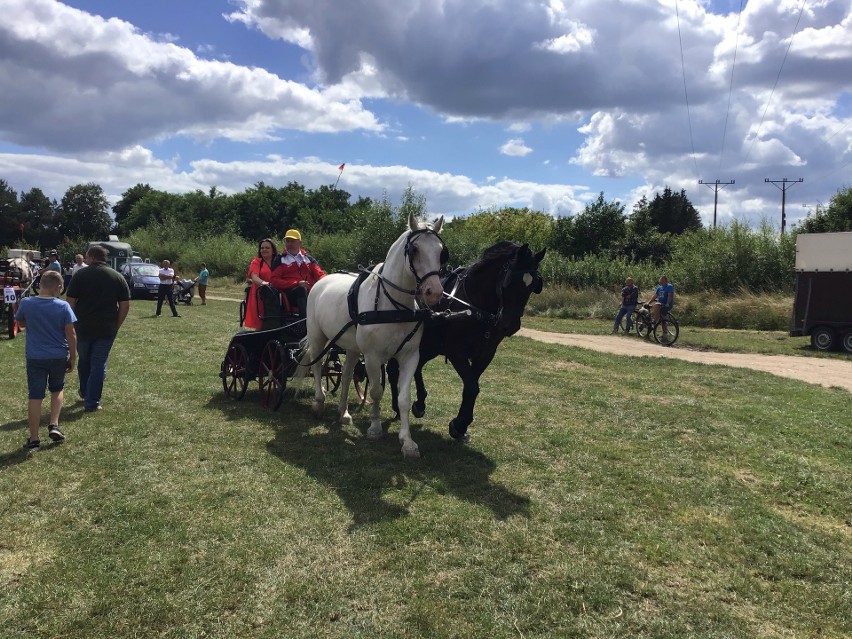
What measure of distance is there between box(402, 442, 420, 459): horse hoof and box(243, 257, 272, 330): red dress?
3374mm

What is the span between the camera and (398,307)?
5.55 metres

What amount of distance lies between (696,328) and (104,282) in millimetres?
19552

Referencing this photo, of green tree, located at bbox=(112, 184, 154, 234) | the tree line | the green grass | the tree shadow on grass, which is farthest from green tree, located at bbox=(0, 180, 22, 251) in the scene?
the tree shadow on grass

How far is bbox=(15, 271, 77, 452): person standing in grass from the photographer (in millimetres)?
5527

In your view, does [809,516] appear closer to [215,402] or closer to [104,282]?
[215,402]

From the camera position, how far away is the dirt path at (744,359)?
11070mm

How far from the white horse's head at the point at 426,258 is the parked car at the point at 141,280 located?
22281 mm

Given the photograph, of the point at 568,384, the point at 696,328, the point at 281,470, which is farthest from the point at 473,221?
the point at 281,470

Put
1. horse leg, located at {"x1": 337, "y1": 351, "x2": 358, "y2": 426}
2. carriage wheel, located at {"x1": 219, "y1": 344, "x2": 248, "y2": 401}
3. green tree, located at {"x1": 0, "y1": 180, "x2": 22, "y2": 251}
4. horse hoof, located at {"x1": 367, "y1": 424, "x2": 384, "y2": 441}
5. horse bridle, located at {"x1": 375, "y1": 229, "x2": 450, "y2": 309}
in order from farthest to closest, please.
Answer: green tree, located at {"x1": 0, "y1": 180, "x2": 22, "y2": 251}, carriage wheel, located at {"x1": 219, "y1": 344, "x2": 248, "y2": 401}, horse leg, located at {"x1": 337, "y1": 351, "x2": 358, "y2": 426}, horse hoof, located at {"x1": 367, "y1": 424, "x2": 384, "y2": 441}, horse bridle, located at {"x1": 375, "y1": 229, "x2": 450, "y2": 309}

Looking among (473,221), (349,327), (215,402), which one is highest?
(473,221)

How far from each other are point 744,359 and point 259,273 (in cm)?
1118

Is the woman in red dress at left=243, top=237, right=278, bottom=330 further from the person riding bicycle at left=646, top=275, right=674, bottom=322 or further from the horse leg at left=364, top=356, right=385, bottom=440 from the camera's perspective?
the person riding bicycle at left=646, top=275, right=674, bottom=322

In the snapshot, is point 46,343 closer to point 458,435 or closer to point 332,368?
point 332,368

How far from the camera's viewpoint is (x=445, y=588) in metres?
3.31
